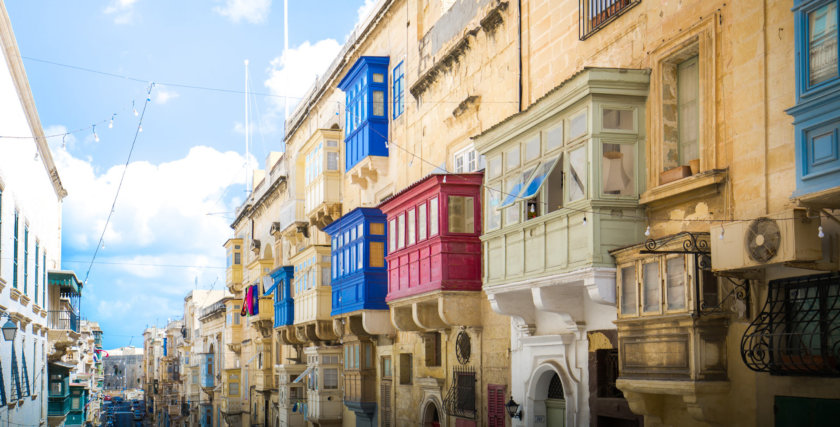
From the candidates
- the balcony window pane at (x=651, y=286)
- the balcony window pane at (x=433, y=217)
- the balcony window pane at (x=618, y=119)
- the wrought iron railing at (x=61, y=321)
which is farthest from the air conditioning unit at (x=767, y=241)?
the wrought iron railing at (x=61, y=321)

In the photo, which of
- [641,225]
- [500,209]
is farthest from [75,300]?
[641,225]

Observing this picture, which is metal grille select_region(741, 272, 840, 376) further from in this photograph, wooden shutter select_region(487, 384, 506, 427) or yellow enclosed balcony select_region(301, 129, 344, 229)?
yellow enclosed balcony select_region(301, 129, 344, 229)

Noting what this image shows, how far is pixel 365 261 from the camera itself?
21359 mm

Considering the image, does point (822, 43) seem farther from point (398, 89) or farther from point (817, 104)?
point (398, 89)

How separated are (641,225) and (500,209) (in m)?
2.57

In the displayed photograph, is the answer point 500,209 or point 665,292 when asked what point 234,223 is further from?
point 665,292

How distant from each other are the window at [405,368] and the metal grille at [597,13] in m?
10.4

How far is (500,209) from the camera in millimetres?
13500

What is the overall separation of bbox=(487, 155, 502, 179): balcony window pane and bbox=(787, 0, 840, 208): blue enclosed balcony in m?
6.26

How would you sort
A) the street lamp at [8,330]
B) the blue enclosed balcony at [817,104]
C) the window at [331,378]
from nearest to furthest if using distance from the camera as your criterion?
the blue enclosed balcony at [817,104] → the street lamp at [8,330] → the window at [331,378]

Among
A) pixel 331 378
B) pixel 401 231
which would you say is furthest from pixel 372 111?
pixel 331 378

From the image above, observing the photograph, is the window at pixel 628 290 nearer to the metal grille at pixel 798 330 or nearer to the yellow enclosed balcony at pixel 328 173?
the metal grille at pixel 798 330

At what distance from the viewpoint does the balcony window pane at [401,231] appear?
1856 centimetres

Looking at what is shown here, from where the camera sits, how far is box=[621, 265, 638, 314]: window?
1094 cm
